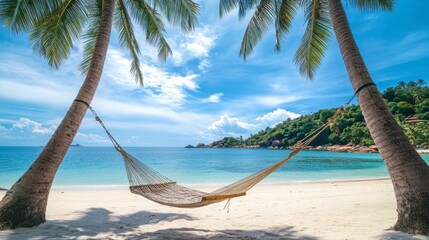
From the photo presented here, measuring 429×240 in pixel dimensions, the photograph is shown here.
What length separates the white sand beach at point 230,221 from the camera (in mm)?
2434

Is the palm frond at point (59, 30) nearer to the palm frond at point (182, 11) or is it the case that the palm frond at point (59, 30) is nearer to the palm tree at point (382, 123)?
the palm frond at point (182, 11)

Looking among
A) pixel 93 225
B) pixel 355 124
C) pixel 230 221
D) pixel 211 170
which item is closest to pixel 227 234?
pixel 230 221

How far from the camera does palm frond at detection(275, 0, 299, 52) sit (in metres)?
3.90

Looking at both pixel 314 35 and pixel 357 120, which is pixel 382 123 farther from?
pixel 357 120

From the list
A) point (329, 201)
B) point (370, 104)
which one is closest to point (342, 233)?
point (370, 104)

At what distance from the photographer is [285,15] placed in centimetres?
395

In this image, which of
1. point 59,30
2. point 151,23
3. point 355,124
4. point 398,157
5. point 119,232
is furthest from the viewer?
point 355,124

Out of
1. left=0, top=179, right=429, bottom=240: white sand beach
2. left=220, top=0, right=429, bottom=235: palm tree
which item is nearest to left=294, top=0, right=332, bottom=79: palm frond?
left=220, top=0, right=429, bottom=235: palm tree

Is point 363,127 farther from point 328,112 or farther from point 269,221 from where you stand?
point 269,221

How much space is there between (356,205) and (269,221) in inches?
64.1

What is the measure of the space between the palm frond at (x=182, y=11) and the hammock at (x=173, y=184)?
2080 millimetres

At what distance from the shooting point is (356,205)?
12.6 ft

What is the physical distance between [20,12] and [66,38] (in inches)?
39.8

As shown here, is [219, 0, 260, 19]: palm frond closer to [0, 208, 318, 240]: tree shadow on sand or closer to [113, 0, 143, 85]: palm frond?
[113, 0, 143, 85]: palm frond
